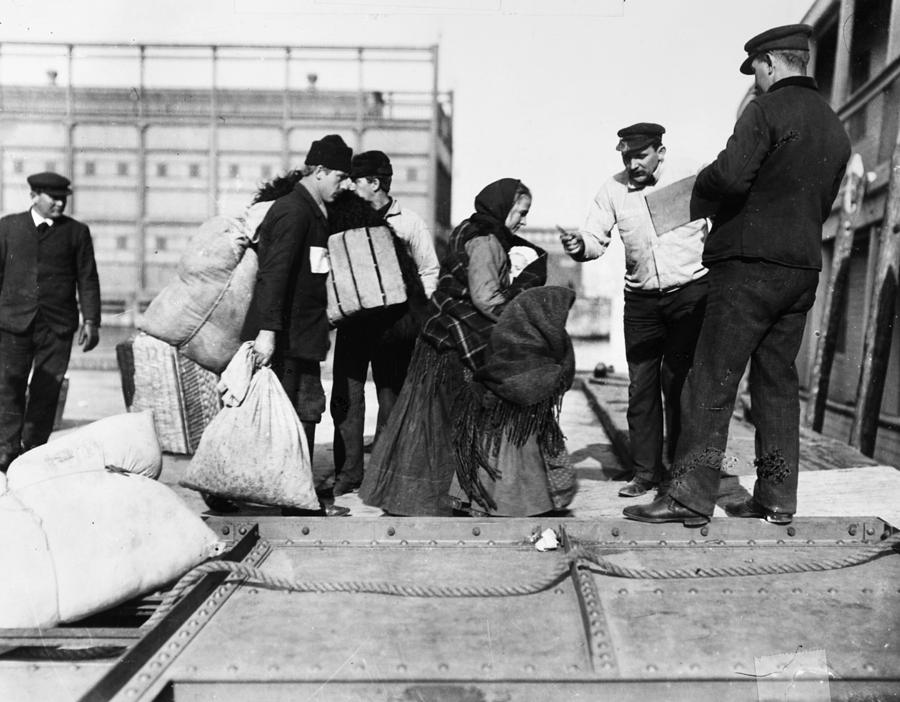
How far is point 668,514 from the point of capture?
3320mm

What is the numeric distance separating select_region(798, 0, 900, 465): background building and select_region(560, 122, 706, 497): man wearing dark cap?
416 cm

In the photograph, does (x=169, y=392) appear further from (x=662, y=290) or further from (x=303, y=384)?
Answer: (x=662, y=290)

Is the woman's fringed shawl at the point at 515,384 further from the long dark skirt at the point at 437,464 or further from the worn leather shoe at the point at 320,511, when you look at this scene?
the worn leather shoe at the point at 320,511

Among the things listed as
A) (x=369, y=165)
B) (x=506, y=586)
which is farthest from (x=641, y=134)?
(x=506, y=586)

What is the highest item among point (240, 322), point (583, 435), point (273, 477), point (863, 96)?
point (863, 96)

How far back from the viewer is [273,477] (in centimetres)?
359

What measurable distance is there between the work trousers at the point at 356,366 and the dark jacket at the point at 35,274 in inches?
86.0

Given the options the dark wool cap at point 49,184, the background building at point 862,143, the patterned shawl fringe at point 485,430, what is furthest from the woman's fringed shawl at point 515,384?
the background building at point 862,143

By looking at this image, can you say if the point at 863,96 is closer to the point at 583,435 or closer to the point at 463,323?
the point at 583,435

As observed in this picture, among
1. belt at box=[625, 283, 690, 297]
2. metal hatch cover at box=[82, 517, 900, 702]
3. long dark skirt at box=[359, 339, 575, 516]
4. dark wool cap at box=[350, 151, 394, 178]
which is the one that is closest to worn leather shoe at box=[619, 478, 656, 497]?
long dark skirt at box=[359, 339, 575, 516]

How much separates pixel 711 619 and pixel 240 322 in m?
2.70

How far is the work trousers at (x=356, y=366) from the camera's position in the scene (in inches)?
174

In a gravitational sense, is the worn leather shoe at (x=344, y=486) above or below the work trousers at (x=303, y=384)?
below

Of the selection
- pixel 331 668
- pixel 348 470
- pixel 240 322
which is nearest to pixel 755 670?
pixel 331 668
